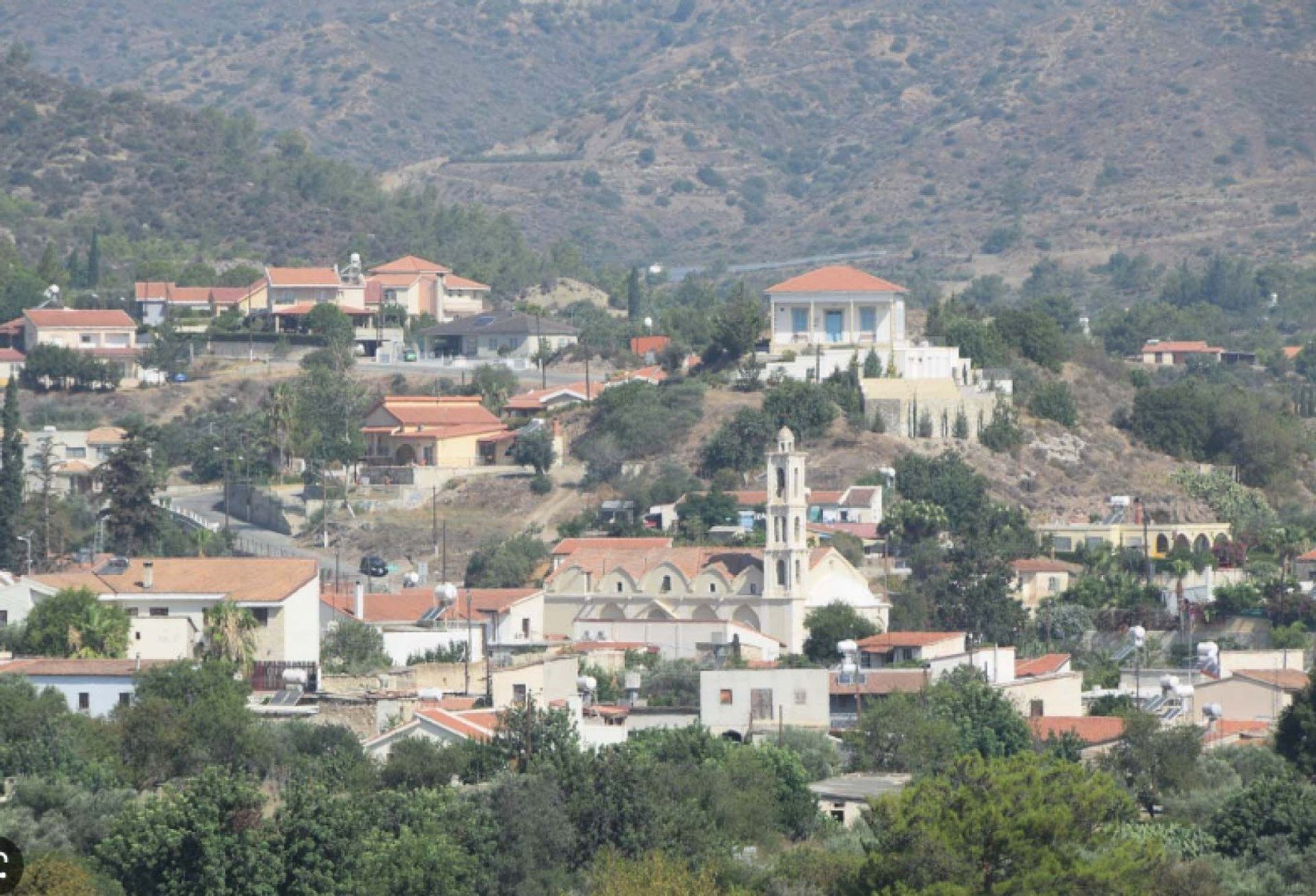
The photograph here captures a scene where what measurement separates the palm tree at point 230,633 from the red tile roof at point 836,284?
126 ft

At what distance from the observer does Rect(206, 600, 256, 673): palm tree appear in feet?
202

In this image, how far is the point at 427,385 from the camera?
108m

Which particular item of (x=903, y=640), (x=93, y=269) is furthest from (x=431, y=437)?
(x=93, y=269)

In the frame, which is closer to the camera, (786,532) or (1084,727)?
(1084,727)

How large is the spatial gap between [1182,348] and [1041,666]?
227 feet

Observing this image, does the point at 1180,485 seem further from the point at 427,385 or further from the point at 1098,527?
the point at 427,385

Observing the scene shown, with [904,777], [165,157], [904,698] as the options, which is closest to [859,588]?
[904,698]

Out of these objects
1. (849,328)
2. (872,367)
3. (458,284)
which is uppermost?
(458,284)

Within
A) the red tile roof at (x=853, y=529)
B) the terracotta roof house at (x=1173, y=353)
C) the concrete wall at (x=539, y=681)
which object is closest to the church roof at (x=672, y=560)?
the red tile roof at (x=853, y=529)

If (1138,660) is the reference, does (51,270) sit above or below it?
above

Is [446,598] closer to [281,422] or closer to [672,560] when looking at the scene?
[672,560]

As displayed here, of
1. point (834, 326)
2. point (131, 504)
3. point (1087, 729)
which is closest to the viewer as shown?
point (1087, 729)

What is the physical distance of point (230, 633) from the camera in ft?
202

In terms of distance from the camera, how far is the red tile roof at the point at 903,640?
220 feet
